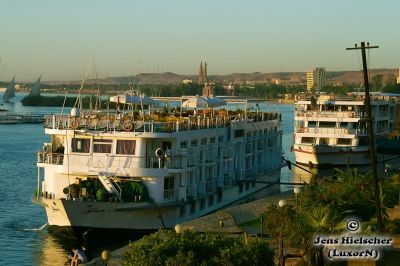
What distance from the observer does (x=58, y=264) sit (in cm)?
3092

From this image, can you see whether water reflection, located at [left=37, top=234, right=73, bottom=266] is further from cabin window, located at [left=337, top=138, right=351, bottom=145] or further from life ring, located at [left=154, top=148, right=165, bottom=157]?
cabin window, located at [left=337, top=138, right=351, bottom=145]

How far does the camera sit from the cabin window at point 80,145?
1332 inches

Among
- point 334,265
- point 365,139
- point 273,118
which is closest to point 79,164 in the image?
point 334,265

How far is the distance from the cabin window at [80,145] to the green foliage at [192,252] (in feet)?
50.9

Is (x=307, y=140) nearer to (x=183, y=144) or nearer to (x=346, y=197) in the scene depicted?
(x=183, y=144)

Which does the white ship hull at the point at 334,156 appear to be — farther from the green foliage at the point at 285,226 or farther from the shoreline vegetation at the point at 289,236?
the green foliage at the point at 285,226

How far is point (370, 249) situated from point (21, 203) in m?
27.7

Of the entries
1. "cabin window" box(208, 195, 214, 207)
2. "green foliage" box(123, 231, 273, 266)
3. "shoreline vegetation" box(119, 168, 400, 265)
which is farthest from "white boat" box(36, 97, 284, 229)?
"green foliage" box(123, 231, 273, 266)

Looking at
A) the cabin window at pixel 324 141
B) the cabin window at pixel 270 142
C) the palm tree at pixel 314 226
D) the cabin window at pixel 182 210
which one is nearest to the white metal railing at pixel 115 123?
the cabin window at pixel 182 210

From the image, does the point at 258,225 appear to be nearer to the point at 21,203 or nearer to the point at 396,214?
the point at 396,214

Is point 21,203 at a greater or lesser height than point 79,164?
lesser

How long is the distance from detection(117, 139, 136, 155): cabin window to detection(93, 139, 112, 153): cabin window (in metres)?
0.38

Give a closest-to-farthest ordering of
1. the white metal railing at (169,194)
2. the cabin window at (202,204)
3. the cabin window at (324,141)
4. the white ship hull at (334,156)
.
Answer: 1. the white metal railing at (169,194)
2. the cabin window at (202,204)
3. the white ship hull at (334,156)
4. the cabin window at (324,141)

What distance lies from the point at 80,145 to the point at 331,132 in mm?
37446
